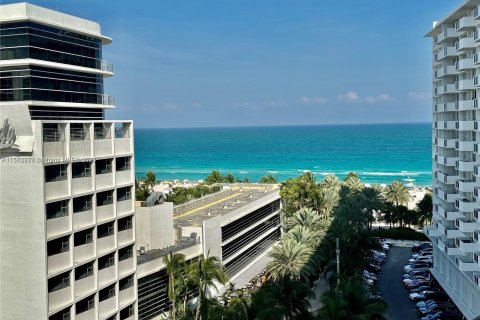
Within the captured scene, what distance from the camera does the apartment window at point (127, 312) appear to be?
3666cm

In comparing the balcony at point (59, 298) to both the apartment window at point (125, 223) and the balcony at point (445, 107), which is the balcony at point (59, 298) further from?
the balcony at point (445, 107)

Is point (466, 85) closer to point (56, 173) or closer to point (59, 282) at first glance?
point (56, 173)

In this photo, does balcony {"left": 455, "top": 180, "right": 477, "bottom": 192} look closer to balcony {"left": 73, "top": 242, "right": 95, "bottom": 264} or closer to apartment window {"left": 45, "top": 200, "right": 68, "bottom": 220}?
balcony {"left": 73, "top": 242, "right": 95, "bottom": 264}

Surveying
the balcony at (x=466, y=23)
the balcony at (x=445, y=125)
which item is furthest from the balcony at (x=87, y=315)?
the balcony at (x=466, y=23)

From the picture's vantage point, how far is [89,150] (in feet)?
109

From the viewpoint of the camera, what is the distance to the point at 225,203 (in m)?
66.2

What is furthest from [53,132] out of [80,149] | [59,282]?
[59,282]

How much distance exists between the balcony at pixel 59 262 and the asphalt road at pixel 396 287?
2803cm

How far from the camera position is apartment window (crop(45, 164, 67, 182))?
98.4ft

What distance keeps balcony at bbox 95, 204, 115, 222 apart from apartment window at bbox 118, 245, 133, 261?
2.87 metres

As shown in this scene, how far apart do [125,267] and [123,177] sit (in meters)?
5.96

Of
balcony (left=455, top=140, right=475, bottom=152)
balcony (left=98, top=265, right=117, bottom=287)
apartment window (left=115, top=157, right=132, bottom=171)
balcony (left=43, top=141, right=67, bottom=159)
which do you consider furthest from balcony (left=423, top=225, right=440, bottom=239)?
Answer: balcony (left=43, top=141, right=67, bottom=159)

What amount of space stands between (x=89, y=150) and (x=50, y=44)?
7929 millimetres

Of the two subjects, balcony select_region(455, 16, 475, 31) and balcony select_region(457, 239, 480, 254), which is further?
balcony select_region(455, 16, 475, 31)
